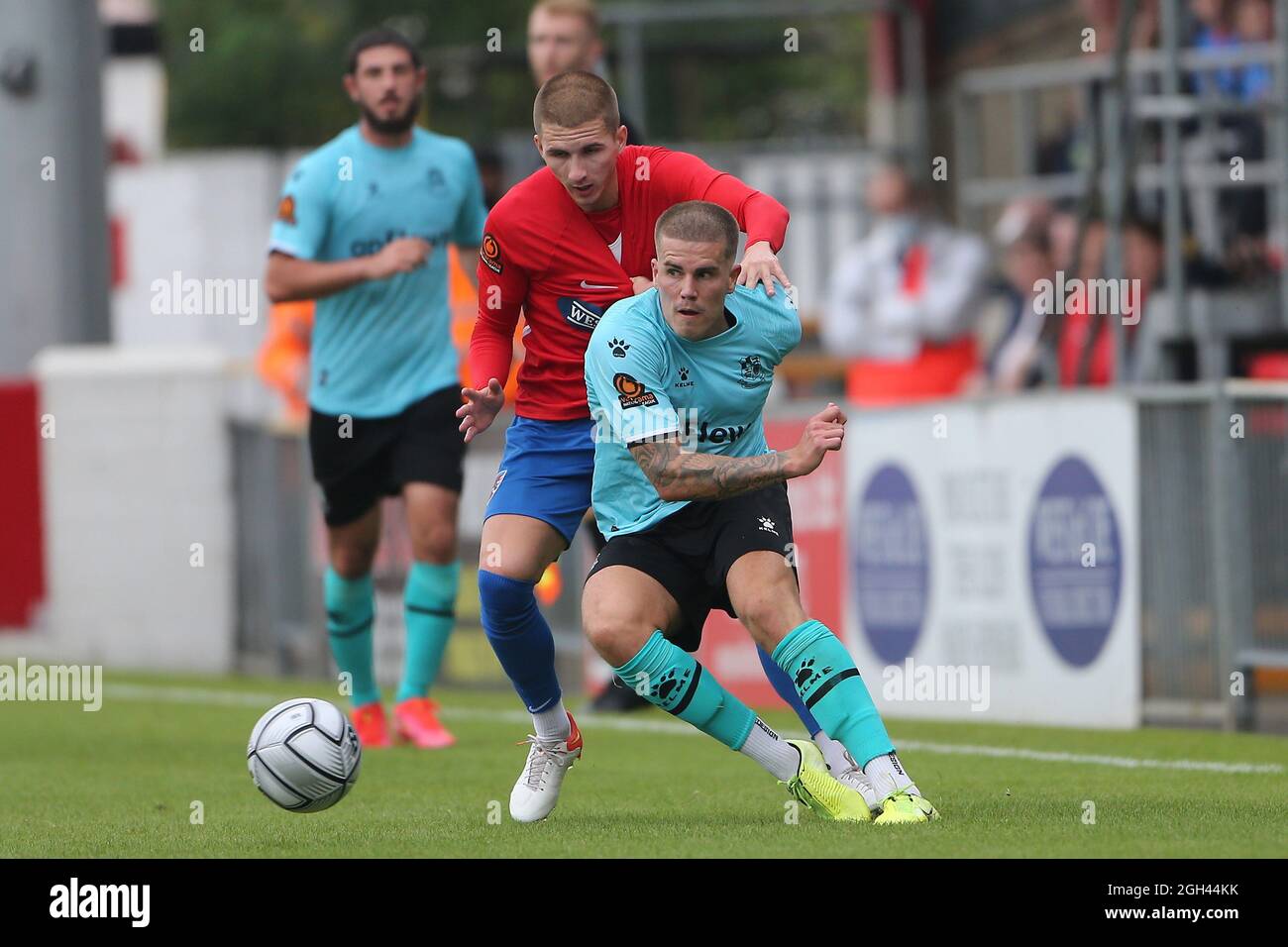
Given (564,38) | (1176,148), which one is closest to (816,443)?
(564,38)

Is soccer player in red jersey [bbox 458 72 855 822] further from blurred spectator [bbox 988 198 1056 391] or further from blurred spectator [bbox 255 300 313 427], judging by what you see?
blurred spectator [bbox 255 300 313 427]

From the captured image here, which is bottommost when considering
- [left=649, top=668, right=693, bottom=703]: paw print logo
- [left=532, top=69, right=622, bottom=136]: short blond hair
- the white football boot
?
the white football boot

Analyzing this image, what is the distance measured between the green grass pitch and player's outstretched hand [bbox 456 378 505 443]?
124 centimetres

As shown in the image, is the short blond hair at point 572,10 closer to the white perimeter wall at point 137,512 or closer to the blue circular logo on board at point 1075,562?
the blue circular logo on board at point 1075,562

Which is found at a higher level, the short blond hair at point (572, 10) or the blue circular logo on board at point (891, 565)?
the short blond hair at point (572, 10)

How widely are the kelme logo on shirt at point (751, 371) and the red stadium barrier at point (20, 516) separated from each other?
1048 cm

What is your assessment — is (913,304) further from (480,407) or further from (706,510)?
(706,510)

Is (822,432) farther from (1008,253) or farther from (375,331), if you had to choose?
(1008,253)

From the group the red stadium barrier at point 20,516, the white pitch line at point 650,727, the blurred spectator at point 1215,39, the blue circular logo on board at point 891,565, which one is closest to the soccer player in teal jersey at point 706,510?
the white pitch line at point 650,727

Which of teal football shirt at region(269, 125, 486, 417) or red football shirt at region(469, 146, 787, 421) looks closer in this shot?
red football shirt at region(469, 146, 787, 421)

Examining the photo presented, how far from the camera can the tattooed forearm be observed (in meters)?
7.16

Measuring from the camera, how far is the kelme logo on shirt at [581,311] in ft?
26.4

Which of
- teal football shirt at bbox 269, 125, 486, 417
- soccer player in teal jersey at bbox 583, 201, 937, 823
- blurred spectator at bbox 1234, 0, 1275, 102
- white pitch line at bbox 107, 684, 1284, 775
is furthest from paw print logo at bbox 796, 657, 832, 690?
blurred spectator at bbox 1234, 0, 1275, 102
